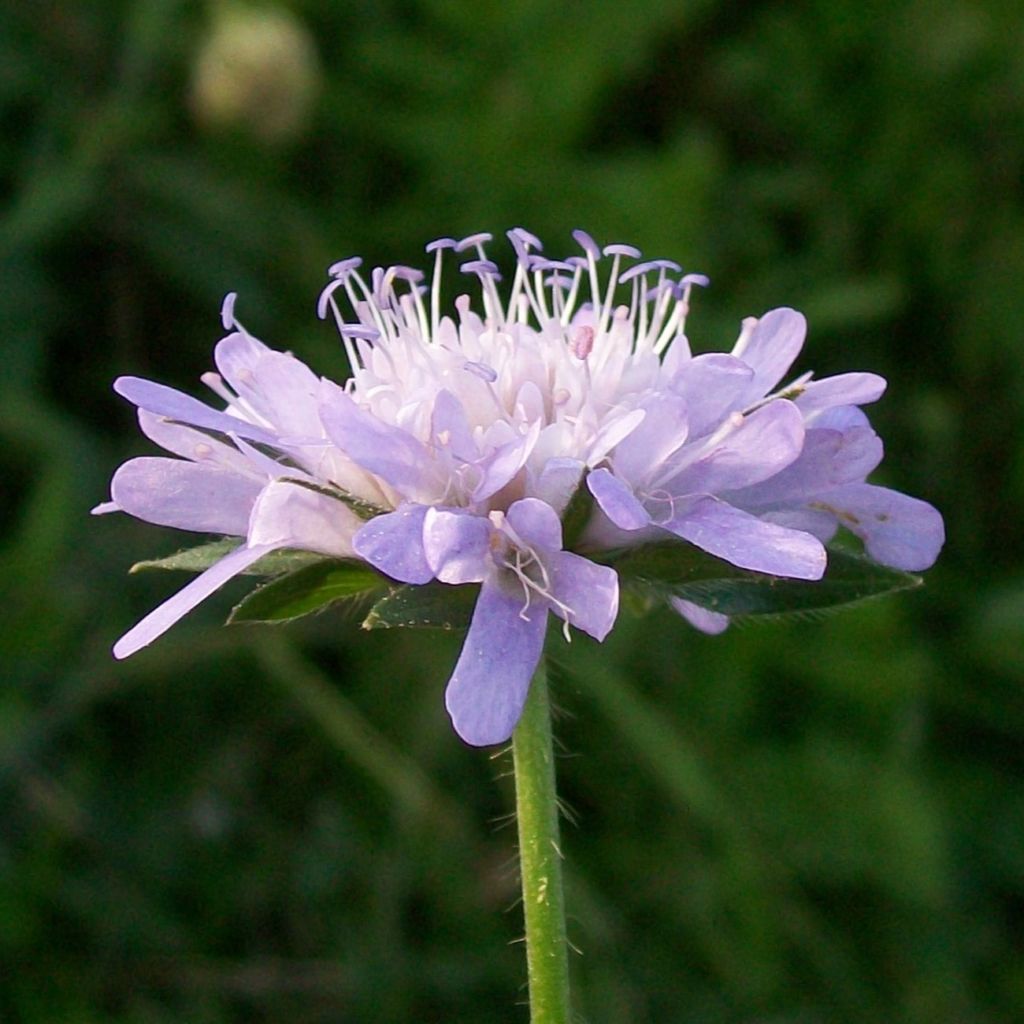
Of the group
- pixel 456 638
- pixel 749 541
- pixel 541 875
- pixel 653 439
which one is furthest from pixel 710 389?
pixel 456 638

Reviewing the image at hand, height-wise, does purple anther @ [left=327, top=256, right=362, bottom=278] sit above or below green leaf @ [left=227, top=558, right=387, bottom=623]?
above

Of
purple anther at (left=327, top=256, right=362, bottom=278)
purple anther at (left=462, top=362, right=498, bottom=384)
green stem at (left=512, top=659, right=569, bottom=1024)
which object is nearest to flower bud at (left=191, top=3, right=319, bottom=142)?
purple anther at (left=327, top=256, right=362, bottom=278)

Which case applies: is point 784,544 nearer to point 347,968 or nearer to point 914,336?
point 347,968

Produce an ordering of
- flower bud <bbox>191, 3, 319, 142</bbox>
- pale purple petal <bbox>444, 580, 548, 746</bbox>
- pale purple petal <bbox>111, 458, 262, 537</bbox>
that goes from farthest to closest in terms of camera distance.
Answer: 1. flower bud <bbox>191, 3, 319, 142</bbox>
2. pale purple petal <bbox>111, 458, 262, 537</bbox>
3. pale purple petal <bbox>444, 580, 548, 746</bbox>

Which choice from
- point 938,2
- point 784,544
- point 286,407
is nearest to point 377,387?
point 286,407

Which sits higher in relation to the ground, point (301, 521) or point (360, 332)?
point (360, 332)

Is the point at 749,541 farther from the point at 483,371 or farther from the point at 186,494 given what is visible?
the point at 186,494

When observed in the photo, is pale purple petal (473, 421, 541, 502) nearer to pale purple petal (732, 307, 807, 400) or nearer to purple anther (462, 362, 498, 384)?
purple anther (462, 362, 498, 384)
